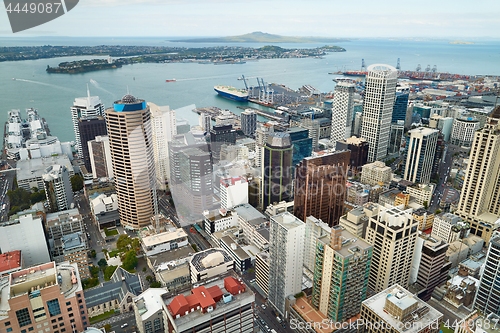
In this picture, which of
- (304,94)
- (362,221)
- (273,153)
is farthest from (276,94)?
(362,221)

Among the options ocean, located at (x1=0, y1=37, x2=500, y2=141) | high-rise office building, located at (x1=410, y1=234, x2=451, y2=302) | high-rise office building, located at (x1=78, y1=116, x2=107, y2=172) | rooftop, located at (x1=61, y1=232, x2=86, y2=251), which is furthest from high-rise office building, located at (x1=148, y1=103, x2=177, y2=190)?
high-rise office building, located at (x1=410, y1=234, x2=451, y2=302)

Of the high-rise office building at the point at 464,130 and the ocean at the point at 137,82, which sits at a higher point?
the ocean at the point at 137,82

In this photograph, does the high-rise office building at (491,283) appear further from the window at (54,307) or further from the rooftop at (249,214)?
the window at (54,307)

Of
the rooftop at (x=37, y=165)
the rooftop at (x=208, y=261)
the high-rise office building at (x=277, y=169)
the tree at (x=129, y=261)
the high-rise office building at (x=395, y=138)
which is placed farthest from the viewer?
the high-rise office building at (x=395, y=138)

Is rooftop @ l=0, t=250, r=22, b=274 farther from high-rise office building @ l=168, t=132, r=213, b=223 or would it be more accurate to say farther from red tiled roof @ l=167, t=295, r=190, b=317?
high-rise office building @ l=168, t=132, r=213, b=223

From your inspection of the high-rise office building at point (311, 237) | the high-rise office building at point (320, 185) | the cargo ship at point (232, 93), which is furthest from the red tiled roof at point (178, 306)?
the cargo ship at point (232, 93)

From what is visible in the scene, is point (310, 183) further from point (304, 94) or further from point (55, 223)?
point (304, 94)

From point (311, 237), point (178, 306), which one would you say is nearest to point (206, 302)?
point (178, 306)

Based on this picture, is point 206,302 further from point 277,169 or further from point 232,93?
point 232,93
